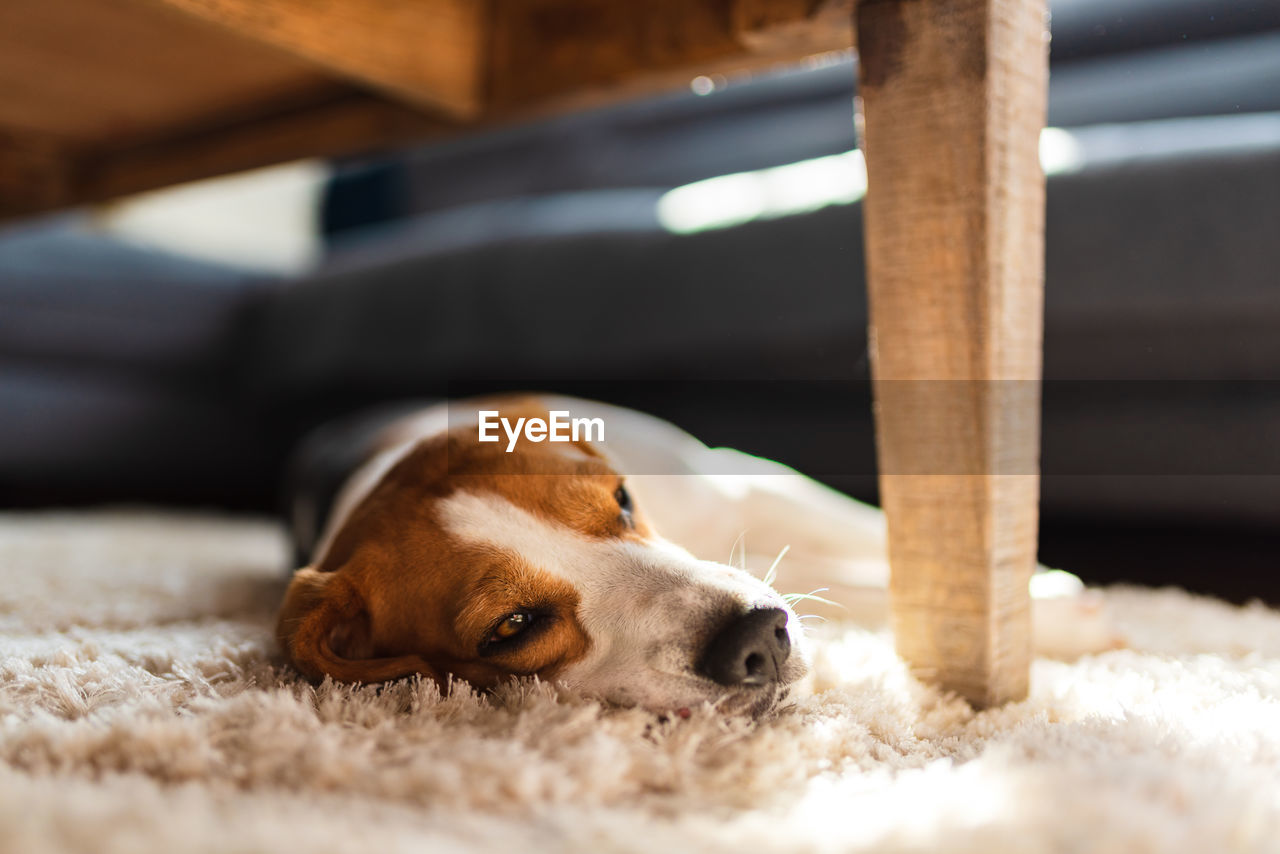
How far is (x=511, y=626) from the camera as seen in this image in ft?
4.34

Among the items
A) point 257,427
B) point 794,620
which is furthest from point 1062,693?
point 257,427

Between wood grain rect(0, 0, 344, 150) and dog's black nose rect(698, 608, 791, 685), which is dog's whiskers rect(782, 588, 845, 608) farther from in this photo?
wood grain rect(0, 0, 344, 150)

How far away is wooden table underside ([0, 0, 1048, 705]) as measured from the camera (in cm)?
118

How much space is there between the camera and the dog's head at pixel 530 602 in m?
1.19

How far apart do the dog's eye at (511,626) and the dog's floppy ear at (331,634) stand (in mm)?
102

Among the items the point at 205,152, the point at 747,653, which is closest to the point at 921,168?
the point at 747,653

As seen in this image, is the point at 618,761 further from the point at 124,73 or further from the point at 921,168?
the point at 124,73

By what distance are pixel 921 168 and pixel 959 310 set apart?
0.20 metres

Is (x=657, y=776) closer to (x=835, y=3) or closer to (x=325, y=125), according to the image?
(x=835, y=3)

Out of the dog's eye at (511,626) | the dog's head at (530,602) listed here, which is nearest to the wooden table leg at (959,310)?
the dog's head at (530,602)

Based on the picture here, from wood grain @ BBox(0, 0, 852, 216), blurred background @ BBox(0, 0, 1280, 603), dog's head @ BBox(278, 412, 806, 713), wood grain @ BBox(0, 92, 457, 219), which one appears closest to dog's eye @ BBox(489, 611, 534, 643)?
dog's head @ BBox(278, 412, 806, 713)

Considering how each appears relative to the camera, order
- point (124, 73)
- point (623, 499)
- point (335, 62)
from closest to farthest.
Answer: point (623, 499) → point (335, 62) → point (124, 73)

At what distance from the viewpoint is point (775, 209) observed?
2623mm

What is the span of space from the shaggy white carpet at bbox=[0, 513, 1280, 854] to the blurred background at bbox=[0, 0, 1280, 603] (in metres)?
0.70
